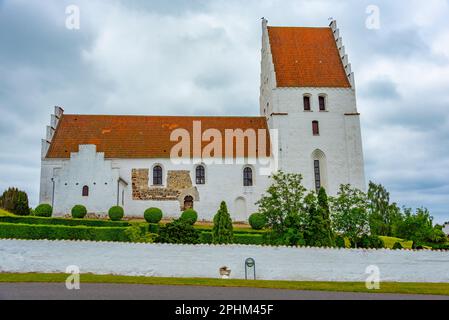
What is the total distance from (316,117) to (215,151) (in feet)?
28.2

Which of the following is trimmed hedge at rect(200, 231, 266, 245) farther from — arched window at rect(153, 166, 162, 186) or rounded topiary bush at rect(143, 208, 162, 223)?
arched window at rect(153, 166, 162, 186)

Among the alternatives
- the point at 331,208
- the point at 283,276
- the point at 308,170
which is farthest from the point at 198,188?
the point at 283,276

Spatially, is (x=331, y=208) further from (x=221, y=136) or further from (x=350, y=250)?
(x=221, y=136)

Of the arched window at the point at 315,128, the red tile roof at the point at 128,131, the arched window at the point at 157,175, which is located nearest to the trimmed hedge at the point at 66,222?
the arched window at the point at 157,175

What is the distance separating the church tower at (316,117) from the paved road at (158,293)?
19.3 metres

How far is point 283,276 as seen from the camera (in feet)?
54.9

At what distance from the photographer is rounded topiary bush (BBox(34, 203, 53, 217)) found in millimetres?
28047

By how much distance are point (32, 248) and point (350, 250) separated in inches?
517

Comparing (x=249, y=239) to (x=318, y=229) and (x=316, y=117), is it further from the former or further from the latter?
(x=316, y=117)

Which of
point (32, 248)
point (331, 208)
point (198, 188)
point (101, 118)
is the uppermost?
point (101, 118)

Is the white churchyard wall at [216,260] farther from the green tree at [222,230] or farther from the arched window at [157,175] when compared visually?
the arched window at [157,175]

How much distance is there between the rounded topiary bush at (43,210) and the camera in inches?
1104

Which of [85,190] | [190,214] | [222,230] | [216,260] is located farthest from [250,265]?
[85,190]

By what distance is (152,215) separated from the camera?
27.8 meters
